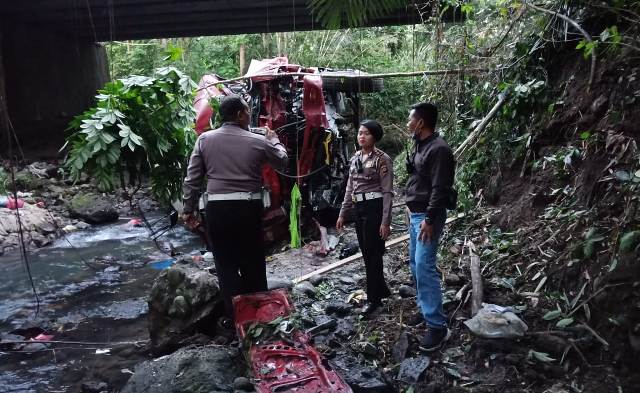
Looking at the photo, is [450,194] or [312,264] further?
[312,264]

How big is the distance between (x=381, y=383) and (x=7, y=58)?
49.9 ft

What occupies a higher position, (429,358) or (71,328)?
(429,358)

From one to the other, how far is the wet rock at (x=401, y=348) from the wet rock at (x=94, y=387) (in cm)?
244

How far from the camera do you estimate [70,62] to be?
15445mm

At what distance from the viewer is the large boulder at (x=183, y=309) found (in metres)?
4.60

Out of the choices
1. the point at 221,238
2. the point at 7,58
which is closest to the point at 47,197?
the point at 7,58

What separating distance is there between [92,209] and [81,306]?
6201mm

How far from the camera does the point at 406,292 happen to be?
4.74 m

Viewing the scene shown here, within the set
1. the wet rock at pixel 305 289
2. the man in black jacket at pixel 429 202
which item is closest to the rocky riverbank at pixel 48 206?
the wet rock at pixel 305 289

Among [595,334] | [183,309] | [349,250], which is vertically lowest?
[349,250]

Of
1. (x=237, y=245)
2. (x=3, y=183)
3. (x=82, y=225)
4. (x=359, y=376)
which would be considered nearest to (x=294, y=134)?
(x=237, y=245)

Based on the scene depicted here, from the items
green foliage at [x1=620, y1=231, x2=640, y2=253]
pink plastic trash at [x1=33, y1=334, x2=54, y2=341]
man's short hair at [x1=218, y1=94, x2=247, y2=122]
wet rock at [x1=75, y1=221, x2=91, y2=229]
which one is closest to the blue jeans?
green foliage at [x1=620, y1=231, x2=640, y2=253]

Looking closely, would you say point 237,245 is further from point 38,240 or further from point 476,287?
point 38,240

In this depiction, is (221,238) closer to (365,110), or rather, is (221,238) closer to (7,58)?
(365,110)
